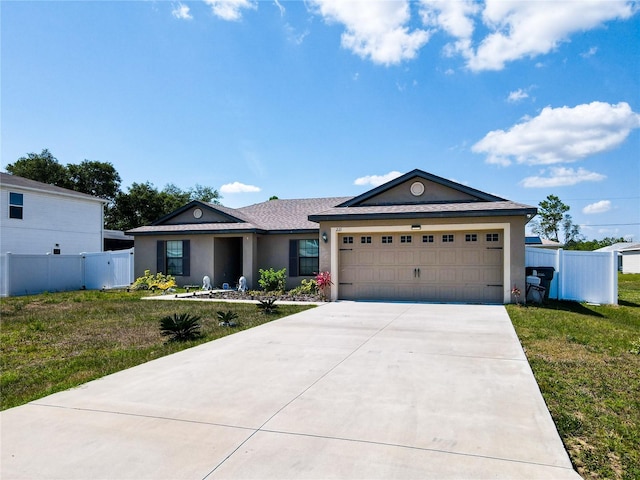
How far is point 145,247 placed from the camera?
19328 mm

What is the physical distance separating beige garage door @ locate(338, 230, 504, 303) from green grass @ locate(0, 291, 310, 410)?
9.53 feet

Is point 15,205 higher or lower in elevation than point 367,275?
higher

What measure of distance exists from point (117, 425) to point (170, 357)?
2731mm

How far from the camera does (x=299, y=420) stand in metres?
3.90

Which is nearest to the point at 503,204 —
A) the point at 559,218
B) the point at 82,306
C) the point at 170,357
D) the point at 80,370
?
the point at 170,357

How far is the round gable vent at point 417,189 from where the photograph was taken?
14469mm

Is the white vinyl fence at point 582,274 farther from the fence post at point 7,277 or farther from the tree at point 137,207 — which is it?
the tree at point 137,207

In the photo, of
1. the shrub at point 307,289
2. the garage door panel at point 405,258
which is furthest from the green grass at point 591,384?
the shrub at point 307,289

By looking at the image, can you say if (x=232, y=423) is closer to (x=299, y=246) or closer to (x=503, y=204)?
(x=503, y=204)

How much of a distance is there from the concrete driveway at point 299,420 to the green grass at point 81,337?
1.74ft

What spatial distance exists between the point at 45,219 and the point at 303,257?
16021 millimetres

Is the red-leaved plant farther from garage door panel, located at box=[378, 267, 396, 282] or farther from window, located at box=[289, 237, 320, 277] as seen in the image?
window, located at box=[289, 237, 320, 277]

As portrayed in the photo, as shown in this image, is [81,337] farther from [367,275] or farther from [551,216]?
[551,216]

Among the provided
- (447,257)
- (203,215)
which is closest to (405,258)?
(447,257)
